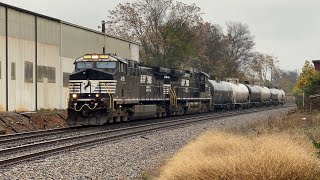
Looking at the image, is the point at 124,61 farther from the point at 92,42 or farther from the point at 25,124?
the point at 92,42

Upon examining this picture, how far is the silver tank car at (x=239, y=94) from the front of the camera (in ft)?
173

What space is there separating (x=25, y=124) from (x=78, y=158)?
493 inches

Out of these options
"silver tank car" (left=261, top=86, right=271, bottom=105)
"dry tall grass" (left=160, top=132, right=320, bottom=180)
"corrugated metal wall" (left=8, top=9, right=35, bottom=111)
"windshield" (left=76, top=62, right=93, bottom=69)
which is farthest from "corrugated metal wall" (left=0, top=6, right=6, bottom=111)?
"silver tank car" (left=261, top=86, right=271, bottom=105)

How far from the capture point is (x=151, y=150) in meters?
16.0

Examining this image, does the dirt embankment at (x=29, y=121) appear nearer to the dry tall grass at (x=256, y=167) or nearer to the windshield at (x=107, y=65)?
the windshield at (x=107, y=65)

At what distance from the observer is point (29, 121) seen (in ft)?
86.0

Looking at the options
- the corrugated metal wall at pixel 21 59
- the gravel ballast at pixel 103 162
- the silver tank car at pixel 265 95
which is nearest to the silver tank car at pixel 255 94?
the silver tank car at pixel 265 95

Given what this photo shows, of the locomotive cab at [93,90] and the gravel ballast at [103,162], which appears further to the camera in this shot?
the locomotive cab at [93,90]

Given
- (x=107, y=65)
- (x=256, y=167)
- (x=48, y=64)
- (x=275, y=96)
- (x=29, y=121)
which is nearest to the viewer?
(x=256, y=167)

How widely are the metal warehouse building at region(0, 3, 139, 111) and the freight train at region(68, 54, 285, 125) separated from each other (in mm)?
4677

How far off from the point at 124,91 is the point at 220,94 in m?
22.9

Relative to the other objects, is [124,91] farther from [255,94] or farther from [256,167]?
[255,94]

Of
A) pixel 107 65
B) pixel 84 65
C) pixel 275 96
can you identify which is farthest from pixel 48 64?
pixel 275 96

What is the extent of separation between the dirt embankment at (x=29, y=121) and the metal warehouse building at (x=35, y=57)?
5.99ft
